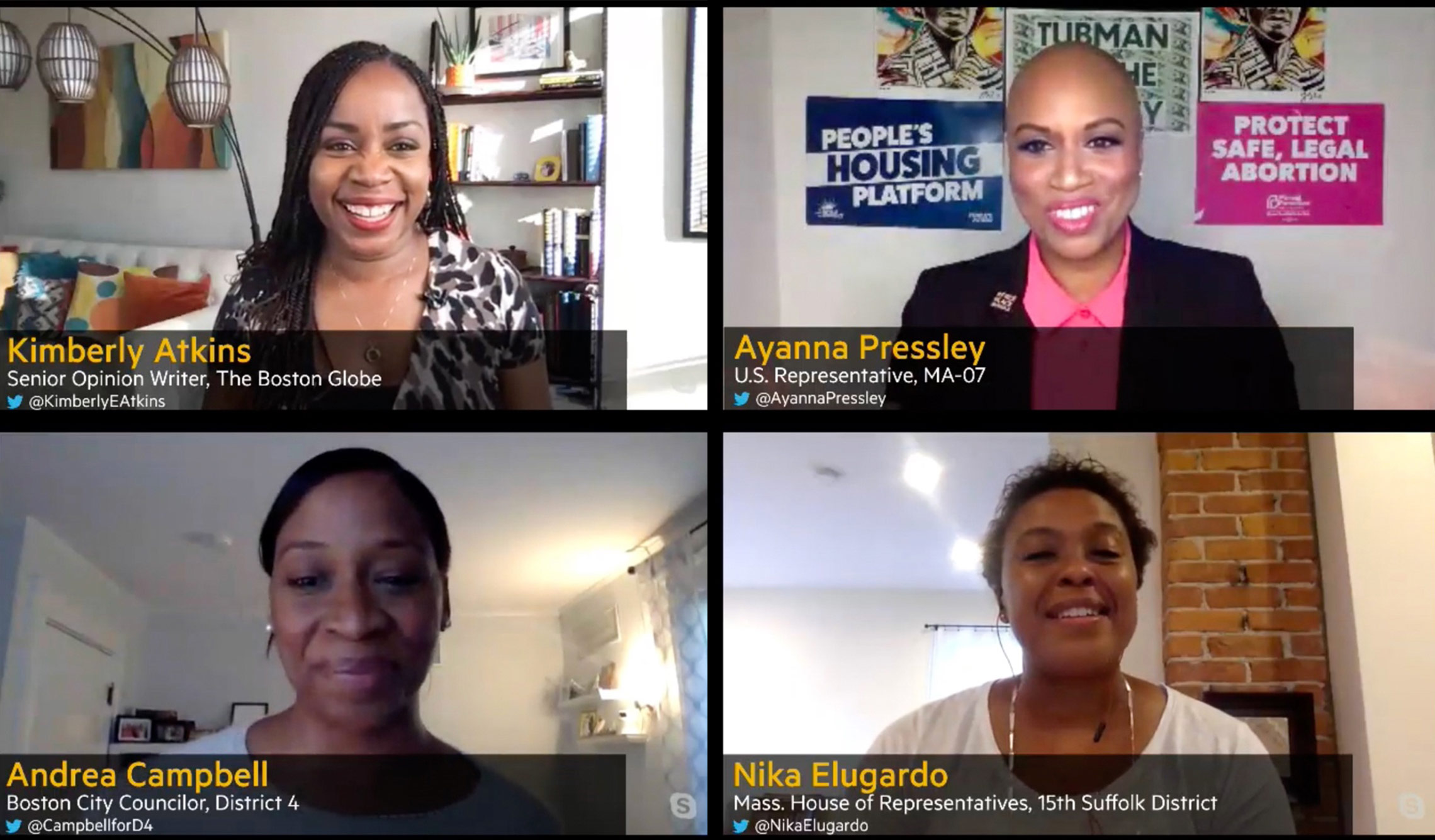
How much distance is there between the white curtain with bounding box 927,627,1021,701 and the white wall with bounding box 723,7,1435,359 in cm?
44

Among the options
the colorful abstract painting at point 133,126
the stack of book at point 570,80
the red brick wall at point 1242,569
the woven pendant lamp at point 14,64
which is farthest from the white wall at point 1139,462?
the woven pendant lamp at point 14,64

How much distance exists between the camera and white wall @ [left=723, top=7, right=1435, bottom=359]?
2.20 meters

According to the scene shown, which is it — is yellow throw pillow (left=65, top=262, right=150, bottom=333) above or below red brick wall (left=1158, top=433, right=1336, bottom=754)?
above

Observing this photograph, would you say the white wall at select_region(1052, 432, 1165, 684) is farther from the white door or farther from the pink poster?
the white door

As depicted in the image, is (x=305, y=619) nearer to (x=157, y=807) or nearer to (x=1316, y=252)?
(x=157, y=807)

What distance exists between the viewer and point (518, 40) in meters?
2.19

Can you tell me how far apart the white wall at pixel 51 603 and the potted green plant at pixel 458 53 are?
822 millimetres

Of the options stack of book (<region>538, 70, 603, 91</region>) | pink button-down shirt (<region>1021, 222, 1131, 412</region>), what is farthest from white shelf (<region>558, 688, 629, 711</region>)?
stack of book (<region>538, 70, 603, 91</region>)

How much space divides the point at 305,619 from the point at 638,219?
70cm

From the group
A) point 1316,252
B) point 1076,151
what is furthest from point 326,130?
point 1316,252

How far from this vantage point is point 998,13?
225cm

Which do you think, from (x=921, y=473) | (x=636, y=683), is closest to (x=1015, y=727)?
(x=921, y=473)

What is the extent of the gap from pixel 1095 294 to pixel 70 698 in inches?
58.8

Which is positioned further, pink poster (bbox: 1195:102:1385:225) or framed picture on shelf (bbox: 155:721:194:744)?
pink poster (bbox: 1195:102:1385:225)
